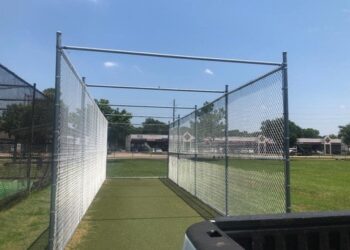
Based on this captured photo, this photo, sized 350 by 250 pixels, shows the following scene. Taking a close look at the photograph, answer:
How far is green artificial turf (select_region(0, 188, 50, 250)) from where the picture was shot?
6594mm

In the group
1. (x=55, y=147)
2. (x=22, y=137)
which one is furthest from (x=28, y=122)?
(x=55, y=147)

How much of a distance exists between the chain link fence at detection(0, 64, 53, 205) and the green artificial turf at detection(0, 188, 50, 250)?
1.28ft

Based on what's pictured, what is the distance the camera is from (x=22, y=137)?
10781mm

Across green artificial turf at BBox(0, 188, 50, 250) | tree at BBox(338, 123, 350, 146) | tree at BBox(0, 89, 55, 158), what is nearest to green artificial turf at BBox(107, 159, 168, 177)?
tree at BBox(0, 89, 55, 158)

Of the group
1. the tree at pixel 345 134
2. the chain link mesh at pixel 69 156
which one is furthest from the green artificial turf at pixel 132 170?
the tree at pixel 345 134

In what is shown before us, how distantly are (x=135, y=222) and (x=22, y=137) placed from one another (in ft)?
13.8

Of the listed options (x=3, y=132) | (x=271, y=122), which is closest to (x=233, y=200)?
(x=271, y=122)

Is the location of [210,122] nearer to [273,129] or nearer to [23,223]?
[273,129]

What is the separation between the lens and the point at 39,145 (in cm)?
1241

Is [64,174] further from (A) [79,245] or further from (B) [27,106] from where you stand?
(B) [27,106]

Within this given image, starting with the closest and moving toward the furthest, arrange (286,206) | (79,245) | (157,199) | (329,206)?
(286,206), (79,245), (329,206), (157,199)

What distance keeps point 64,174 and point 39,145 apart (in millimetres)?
6790

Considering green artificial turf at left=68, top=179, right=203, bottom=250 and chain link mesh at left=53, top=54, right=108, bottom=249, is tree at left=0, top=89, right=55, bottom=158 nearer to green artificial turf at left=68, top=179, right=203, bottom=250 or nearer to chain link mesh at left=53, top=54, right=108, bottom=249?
chain link mesh at left=53, top=54, right=108, bottom=249

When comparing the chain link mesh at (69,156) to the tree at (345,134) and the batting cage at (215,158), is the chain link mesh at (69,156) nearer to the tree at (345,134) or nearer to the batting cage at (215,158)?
the batting cage at (215,158)
